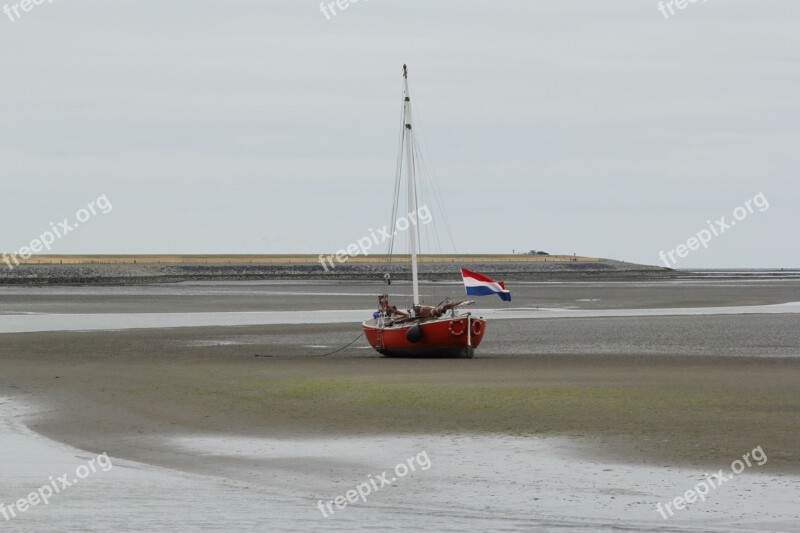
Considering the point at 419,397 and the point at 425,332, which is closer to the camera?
the point at 419,397

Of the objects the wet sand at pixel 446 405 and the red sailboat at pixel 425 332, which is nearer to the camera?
the wet sand at pixel 446 405

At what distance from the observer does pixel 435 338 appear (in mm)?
39281

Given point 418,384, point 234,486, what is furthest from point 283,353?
point 234,486

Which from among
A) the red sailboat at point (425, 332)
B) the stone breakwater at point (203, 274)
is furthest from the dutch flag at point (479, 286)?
the stone breakwater at point (203, 274)

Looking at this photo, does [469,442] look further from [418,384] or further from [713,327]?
[713,327]

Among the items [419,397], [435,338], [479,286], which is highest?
[479,286]

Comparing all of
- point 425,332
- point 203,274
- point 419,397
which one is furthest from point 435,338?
point 203,274

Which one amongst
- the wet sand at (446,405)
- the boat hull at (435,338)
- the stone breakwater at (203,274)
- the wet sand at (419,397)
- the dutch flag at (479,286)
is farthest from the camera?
the stone breakwater at (203,274)

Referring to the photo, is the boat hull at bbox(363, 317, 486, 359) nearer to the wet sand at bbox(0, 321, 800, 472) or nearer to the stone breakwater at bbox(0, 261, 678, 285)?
the wet sand at bbox(0, 321, 800, 472)

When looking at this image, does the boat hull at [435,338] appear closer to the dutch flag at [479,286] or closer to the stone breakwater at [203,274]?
the dutch flag at [479,286]

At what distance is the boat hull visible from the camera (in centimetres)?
3897

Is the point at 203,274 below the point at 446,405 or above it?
below

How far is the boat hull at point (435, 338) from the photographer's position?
39.0m

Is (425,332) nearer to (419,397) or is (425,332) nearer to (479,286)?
(479,286)
